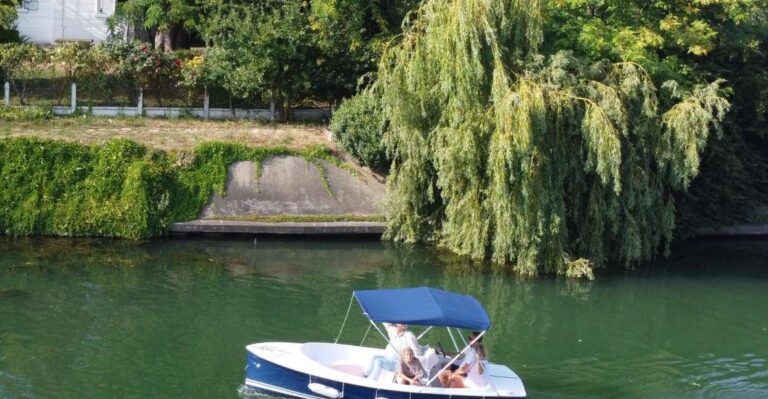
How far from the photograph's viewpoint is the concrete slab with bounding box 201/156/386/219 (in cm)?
2706

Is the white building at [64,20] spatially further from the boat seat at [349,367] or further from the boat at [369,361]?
the boat seat at [349,367]

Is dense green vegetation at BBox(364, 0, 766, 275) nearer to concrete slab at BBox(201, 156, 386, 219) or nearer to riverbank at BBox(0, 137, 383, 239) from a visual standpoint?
concrete slab at BBox(201, 156, 386, 219)

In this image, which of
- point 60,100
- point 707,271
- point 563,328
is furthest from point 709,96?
point 60,100

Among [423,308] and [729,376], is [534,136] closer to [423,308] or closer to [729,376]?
[729,376]

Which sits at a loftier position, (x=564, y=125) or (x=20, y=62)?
(x=20, y=62)

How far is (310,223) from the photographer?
26844mm

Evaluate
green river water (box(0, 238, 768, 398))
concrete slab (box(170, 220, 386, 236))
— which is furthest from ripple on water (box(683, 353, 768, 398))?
concrete slab (box(170, 220, 386, 236))

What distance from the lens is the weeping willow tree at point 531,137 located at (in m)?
22.6

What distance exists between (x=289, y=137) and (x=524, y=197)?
9.70 m

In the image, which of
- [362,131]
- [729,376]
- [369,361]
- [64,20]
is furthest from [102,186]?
[729,376]

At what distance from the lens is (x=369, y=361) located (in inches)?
620

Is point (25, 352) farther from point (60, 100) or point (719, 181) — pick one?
point (719, 181)

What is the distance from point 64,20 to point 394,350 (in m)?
27.4

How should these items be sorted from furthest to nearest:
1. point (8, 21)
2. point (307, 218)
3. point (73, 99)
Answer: point (8, 21), point (73, 99), point (307, 218)
